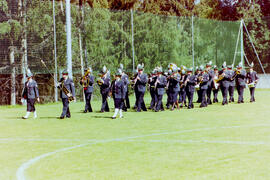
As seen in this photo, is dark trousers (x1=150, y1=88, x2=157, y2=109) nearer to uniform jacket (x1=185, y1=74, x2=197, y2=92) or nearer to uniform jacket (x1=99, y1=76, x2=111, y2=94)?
uniform jacket (x1=185, y1=74, x2=197, y2=92)

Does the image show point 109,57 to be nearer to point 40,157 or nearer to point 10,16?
point 10,16

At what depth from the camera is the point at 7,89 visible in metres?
26.6

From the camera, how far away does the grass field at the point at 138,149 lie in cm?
756

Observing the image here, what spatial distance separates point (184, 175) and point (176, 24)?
2934 cm

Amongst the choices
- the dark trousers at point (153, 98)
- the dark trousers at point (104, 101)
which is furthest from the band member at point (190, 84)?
the dark trousers at point (104, 101)

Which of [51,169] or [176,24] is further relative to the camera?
[176,24]

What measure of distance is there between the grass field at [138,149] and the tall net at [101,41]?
11643mm

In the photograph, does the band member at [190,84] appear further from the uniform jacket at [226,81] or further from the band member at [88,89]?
the band member at [88,89]

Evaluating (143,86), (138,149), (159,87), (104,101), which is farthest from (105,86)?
(138,149)

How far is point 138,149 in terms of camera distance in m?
9.84

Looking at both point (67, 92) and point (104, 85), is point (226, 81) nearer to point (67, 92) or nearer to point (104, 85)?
point (104, 85)

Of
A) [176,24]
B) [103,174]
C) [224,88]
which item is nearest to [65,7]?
[176,24]

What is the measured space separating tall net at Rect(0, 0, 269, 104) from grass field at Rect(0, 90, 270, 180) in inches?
458

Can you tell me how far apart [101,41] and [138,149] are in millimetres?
21728
